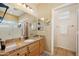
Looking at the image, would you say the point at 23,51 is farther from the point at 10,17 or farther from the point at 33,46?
the point at 10,17

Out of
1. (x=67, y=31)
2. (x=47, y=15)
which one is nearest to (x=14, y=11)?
(x=47, y=15)

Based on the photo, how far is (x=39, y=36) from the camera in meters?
1.70

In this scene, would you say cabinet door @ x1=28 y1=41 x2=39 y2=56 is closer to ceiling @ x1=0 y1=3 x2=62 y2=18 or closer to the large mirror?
the large mirror

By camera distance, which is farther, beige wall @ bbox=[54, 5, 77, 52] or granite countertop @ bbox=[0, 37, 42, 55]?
beige wall @ bbox=[54, 5, 77, 52]

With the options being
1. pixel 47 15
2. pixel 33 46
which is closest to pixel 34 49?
pixel 33 46

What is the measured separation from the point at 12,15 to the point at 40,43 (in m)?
0.68

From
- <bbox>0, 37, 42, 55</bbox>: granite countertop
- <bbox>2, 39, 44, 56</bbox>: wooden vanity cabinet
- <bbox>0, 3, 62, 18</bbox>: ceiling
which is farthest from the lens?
<bbox>0, 3, 62, 18</bbox>: ceiling

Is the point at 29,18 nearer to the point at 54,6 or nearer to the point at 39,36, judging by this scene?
the point at 39,36

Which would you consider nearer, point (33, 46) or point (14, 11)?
point (14, 11)

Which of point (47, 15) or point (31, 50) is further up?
point (47, 15)

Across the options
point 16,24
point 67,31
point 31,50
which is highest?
point 16,24

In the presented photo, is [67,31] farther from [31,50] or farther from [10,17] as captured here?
[10,17]

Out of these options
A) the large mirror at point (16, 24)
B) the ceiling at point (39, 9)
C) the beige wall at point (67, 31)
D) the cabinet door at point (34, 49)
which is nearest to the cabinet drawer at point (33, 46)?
the cabinet door at point (34, 49)

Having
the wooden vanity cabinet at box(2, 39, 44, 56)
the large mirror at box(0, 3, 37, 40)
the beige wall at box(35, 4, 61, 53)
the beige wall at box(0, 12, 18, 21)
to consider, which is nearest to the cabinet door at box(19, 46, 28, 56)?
the wooden vanity cabinet at box(2, 39, 44, 56)
